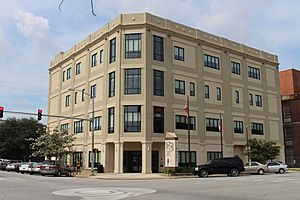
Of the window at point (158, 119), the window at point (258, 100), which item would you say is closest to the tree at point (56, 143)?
the window at point (158, 119)

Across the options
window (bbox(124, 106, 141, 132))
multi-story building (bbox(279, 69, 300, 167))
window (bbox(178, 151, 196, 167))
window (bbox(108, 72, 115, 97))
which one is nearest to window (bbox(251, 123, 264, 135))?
multi-story building (bbox(279, 69, 300, 167))

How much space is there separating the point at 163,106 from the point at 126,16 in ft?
38.1

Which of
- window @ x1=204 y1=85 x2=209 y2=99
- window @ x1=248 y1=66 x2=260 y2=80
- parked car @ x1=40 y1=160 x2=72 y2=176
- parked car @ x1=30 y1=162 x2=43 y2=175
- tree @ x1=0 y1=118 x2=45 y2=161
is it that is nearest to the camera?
parked car @ x1=40 y1=160 x2=72 y2=176

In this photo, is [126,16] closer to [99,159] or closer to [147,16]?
[147,16]

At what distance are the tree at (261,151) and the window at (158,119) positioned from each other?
14.6 meters

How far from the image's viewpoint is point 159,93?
44.8m

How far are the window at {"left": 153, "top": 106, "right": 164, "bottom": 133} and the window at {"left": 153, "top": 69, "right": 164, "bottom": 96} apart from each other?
1.89 metres

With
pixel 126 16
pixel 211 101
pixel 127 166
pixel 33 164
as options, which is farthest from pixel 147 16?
pixel 33 164

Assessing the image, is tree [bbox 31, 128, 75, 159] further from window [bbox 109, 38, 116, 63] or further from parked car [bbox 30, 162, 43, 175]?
window [bbox 109, 38, 116, 63]

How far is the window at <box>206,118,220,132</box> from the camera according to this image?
49781mm

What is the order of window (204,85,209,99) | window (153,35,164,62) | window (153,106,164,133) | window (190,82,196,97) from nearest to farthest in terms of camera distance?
window (153,106,164,133) < window (153,35,164,62) < window (190,82,196,97) < window (204,85,209,99)

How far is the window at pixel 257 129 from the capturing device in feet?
184

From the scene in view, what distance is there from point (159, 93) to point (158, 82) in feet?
4.32

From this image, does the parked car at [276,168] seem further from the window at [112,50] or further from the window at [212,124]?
the window at [112,50]
